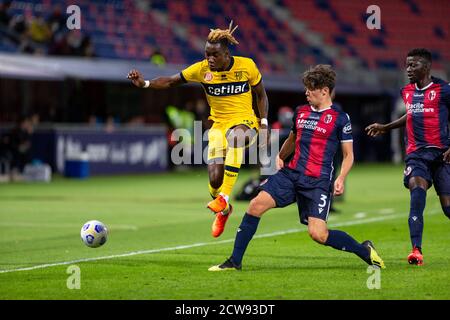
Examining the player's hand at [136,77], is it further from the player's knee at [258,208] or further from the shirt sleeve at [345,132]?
the shirt sleeve at [345,132]

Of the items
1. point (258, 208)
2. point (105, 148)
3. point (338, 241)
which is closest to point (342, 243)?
point (338, 241)

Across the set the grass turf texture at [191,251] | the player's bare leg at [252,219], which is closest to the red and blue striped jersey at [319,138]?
the player's bare leg at [252,219]

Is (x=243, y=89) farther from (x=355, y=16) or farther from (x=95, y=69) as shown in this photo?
(x=355, y=16)

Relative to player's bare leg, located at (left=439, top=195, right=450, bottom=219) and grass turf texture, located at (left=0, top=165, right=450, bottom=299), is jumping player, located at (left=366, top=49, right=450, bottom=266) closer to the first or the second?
player's bare leg, located at (left=439, top=195, right=450, bottom=219)

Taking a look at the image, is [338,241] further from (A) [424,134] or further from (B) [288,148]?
(A) [424,134]

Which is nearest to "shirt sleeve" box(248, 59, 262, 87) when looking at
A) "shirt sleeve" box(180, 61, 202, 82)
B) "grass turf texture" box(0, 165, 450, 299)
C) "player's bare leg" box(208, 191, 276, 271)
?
"shirt sleeve" box(180, 61, 202, 82)

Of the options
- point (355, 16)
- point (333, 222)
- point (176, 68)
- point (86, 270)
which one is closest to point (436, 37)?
point (355, 16)

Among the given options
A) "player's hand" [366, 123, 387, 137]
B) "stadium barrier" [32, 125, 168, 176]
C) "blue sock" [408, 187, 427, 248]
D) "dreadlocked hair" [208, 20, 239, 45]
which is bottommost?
"stadium barrier" [32, 125, 168, 176]

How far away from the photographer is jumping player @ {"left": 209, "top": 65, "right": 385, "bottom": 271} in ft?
30.3

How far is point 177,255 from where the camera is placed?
433 inches

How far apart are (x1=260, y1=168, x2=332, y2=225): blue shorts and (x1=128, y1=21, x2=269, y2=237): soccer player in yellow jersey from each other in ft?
5.29

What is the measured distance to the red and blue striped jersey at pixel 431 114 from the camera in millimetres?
10289

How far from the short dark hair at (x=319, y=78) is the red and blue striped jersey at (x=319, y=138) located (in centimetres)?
24

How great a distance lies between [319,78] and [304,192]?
1.02 meters
